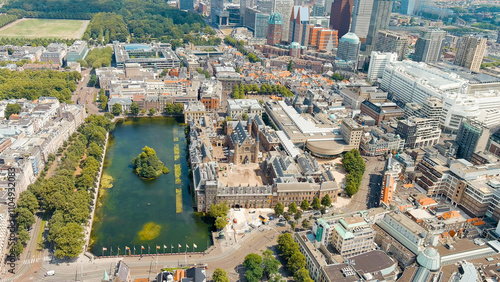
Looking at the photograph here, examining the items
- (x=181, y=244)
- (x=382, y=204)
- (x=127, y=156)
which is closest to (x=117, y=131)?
(x=127, y=156)

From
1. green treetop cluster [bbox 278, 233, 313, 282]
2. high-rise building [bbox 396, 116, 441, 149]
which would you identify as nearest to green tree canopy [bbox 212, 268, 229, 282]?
green treetop cluster [bbox 278, 233, 313, 282]

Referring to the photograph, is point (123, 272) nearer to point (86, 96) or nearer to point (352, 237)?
point (352, 237)

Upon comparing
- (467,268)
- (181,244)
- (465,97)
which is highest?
(465,97)

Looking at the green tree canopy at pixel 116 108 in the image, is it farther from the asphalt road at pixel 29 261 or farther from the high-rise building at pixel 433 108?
the high-rise building at pixel 433 108

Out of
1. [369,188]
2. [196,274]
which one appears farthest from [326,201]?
[196,274]

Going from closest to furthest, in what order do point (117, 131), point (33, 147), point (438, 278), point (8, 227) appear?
point (438, 278) → point (8, 227) → point (33, 147) → point (117, 131)

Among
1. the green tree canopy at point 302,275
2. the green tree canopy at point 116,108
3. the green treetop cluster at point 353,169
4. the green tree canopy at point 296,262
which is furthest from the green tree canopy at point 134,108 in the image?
the green tree canopy at point 302,275

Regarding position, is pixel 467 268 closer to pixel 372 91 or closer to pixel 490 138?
pixel 490 138
